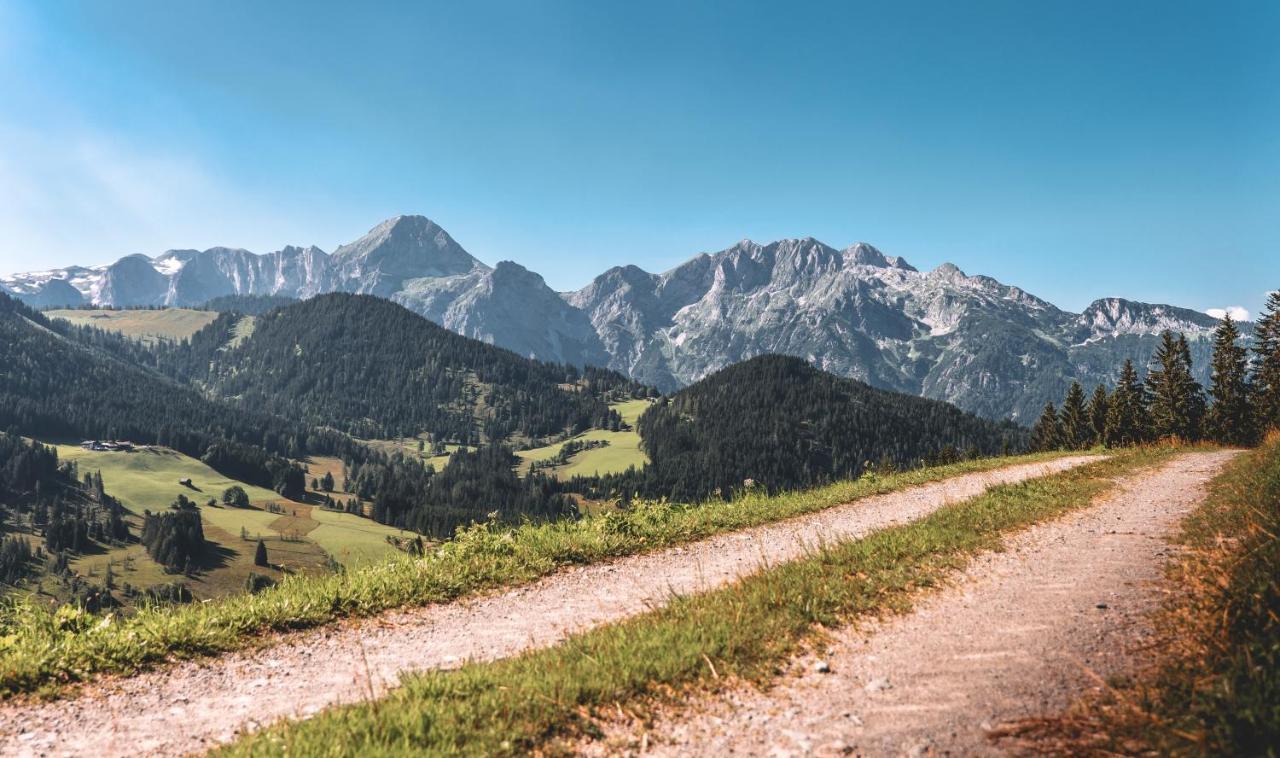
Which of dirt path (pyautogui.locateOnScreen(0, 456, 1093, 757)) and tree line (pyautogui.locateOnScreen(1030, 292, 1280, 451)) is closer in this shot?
dirt path (pyautogui.locateOnScreen(0, 456, 1093, 757))

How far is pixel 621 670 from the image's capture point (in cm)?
673

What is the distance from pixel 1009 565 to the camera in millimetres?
10516

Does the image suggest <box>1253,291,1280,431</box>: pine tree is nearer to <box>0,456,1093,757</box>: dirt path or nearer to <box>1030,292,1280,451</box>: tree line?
<box>1030,292,1280,451</box>: tree line

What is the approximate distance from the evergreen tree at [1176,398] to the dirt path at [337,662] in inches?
3360

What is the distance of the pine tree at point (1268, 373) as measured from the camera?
61.2 meters

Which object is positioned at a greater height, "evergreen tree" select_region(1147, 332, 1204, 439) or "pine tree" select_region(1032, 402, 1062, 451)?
"evergreen tree" select_region(1147, 332, 1204, 439)

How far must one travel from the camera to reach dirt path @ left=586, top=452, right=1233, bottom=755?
5383mm

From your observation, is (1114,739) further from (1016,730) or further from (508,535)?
(508,535)

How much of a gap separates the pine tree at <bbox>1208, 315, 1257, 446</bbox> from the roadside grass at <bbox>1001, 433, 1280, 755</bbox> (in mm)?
84698

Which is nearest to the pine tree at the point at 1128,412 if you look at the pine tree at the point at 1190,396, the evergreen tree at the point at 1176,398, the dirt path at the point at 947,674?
the evergreen tree at the point at 1176,398

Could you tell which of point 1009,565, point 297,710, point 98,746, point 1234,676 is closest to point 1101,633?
point 1234,676

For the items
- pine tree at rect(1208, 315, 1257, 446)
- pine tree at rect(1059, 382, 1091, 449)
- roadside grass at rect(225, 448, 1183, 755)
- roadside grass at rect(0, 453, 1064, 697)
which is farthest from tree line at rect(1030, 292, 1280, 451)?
roadside grass at rect(225, 448, 1183, 755)

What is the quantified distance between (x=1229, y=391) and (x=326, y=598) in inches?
3773

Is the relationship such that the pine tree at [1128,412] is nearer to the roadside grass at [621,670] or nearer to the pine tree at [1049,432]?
the pine tree at [1049,432]
